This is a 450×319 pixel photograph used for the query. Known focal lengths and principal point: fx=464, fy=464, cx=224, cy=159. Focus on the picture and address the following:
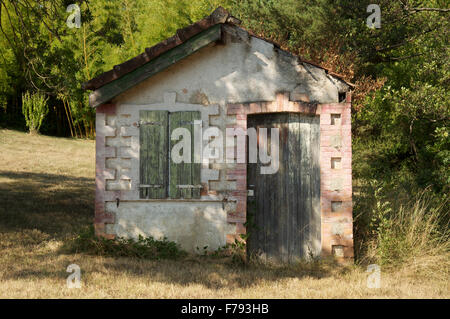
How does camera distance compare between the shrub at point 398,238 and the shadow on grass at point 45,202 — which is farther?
the shadow on grass at point 45,202

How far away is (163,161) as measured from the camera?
834 cm

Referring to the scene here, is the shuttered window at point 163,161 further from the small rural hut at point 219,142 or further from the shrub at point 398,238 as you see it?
the shrub at point 398,238

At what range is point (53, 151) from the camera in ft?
77.8

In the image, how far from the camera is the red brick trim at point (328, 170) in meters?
7.98

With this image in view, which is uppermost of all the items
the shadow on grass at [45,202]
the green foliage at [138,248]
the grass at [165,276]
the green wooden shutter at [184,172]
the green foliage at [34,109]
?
the green foliage at [34,109]

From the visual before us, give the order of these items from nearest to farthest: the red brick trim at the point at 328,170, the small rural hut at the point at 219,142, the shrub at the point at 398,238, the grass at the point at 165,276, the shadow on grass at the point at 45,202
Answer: the grass at the point at 165,276, the shrub at the point at 398,238, the red brick trim at the point at 328,170, the small rural hut at the point at 219,142, the shadow on grass at the point at 45,202

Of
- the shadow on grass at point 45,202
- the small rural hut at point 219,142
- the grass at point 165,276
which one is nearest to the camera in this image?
the grass at point 165,276

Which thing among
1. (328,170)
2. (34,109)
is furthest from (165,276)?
(34,109)

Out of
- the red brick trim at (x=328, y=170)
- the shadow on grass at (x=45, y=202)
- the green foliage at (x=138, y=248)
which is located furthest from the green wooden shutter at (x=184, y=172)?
the shadow on grass at (x=45, y=202)

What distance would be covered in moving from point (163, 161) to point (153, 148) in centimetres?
30

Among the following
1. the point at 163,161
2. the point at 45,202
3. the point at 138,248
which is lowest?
the point at 138,248

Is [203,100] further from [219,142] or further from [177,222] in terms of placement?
[177,222]

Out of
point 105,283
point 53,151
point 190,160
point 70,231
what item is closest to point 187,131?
point 190,160

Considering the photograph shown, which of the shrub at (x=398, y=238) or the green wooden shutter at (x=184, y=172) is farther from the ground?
the green wooden shutter at (x=184, y=172)
